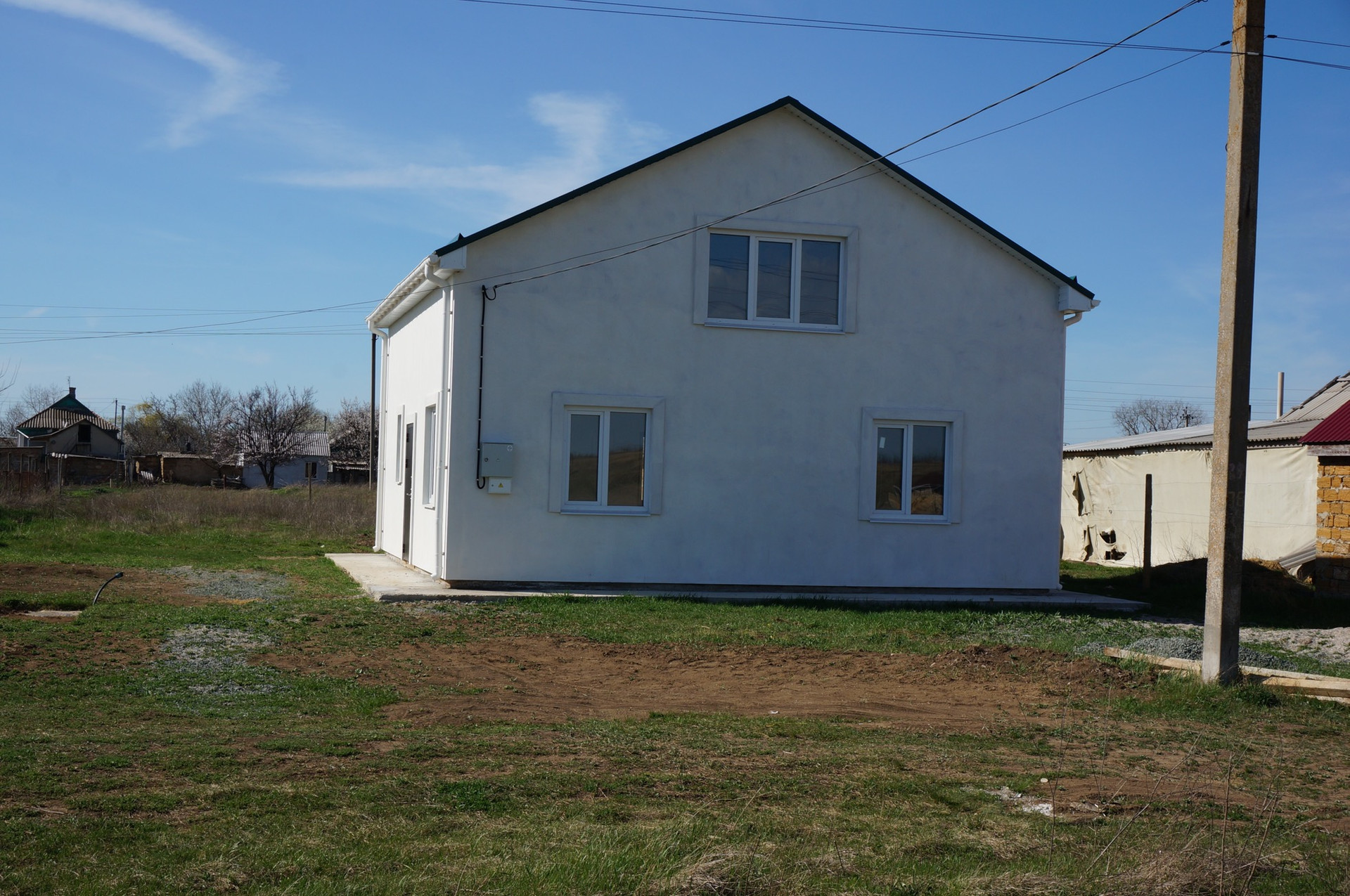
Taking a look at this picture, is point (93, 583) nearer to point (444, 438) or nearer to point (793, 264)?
point (444, 438)

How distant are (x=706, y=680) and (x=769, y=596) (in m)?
5.66

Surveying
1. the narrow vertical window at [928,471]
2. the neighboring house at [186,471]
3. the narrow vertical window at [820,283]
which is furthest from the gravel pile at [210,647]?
the neighboring house at [186,471]

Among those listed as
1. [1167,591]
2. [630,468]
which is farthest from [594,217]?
[1167,591]

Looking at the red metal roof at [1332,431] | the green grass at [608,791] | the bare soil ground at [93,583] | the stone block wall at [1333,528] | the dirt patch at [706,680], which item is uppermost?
the red metal roof at [1332,431]

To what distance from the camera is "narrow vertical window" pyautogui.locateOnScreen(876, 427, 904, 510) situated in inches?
647

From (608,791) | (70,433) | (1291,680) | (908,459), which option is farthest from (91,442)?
(608,791)

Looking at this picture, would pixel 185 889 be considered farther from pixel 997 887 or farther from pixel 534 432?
pixel 534 432

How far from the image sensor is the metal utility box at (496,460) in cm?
1484

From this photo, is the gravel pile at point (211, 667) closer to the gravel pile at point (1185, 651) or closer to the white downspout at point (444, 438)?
the white downspout at point (444, 438)

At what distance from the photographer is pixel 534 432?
1520 centimetres

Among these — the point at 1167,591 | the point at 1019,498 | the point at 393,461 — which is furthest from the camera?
the point at 393,461

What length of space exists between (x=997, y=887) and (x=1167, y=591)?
15682 millimetres

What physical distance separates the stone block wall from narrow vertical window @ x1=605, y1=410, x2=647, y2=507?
10515mm

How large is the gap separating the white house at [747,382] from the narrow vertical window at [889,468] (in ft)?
0.13
